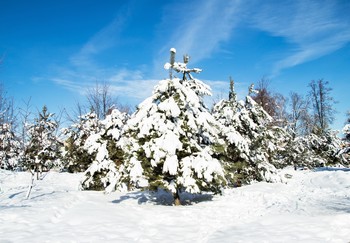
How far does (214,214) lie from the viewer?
10016 millimetres

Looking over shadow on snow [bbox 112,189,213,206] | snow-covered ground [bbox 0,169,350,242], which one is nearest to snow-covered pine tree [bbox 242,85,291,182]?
snow-covered ground [bbox 0,169,350,242]

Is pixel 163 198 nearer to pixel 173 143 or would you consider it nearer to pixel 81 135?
pixel 173 143

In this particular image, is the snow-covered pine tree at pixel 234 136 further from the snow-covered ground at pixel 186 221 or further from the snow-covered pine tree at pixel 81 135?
the snow-covered pine tree at pixel 81 135

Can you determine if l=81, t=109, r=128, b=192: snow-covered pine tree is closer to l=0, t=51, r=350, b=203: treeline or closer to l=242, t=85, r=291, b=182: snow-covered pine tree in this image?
l=0, t=51, r=350, b=203: treeline

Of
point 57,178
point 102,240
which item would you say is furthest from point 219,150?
point 57,178

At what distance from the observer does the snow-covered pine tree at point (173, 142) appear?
1055 cm

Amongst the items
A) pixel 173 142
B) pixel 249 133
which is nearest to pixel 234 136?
pixel 249 133

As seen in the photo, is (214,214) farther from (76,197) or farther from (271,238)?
(76,197)

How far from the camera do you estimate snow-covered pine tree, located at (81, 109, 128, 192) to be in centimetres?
1634

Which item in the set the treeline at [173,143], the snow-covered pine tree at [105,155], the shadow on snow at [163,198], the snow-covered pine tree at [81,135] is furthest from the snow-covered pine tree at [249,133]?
the snow-covered pine tree at [81,135]

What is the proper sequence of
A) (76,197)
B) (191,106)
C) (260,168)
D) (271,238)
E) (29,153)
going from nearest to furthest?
(271,238) → (191,106) → (76,197) → (29,153) → (260,168)

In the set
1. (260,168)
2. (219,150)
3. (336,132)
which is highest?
(336,132)

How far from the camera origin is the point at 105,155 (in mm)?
16547

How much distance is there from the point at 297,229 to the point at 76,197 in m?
9.65
